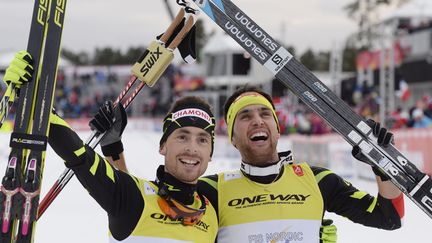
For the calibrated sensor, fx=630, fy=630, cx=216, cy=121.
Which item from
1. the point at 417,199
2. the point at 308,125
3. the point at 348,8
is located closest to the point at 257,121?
the point at 417,199

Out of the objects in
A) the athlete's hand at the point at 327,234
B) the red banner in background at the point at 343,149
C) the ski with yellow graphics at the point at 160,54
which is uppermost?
the red banner in background at the point at 343,149

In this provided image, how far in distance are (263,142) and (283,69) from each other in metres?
0.41

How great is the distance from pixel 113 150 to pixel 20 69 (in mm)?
915

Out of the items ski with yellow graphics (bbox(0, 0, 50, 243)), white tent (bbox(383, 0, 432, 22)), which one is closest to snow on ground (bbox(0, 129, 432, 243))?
ski with yellow graphics (bbox(0, 0, 50, 243))

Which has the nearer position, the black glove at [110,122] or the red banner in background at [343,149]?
the black glove at [110,122]

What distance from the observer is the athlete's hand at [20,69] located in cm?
262

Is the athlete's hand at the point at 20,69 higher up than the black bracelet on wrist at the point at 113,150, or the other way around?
the athlete's hand at the point at 20,69

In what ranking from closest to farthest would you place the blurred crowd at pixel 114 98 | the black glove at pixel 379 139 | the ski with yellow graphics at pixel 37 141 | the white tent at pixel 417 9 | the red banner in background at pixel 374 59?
the ski with yellow graphics at pixel 37 141 < the black glove at pixel 379 139 < the blurred crowd at pixel 114 98 < the white tent at pixel 417 9 < the red banner in background at pixel 374 59

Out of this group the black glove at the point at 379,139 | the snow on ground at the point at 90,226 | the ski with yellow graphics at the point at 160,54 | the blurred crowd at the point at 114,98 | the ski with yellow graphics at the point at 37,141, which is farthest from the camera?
the blurred crowd at the point at 114,98

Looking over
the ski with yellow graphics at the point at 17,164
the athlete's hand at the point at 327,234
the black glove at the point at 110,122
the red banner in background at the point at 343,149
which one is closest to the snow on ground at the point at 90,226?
the red banner in background at the point at 343,149

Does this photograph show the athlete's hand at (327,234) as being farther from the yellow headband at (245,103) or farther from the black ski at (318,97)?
the yellow headband at (245,103)

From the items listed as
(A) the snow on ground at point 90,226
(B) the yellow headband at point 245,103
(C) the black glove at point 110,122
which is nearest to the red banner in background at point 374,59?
(A) the snow on ground at point 90,226

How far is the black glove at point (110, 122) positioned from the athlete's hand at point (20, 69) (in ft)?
1.92

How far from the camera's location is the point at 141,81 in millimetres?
3590
